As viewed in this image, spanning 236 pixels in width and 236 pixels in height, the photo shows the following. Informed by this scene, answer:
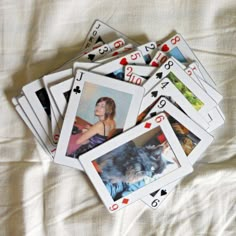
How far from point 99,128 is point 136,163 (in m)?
0.12

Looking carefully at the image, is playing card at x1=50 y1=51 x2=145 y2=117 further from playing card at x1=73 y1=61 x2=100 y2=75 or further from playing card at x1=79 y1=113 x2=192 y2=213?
playing card at x1=79 y1=113 x2=192 y2=213

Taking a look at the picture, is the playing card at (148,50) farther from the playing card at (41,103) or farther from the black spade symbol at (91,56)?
the playing card at (41,103)

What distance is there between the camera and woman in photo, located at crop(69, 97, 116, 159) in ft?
4.02

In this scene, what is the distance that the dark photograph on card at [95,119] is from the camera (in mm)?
1225

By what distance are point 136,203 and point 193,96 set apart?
0.97 feet

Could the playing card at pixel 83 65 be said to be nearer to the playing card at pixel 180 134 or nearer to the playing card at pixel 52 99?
the playing card at pixel 52 99

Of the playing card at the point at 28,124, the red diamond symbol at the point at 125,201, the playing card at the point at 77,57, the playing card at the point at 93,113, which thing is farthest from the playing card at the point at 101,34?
the red diamond symbol at the point at 125,201

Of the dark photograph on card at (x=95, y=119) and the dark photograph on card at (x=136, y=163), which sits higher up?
the dark photograph on card at (x=95, y=119)

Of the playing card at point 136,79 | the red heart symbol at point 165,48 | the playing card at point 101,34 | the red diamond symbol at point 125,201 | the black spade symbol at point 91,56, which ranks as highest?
the playing card at point 101,34

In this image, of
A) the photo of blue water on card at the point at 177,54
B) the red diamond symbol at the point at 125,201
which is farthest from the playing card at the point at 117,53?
the red diamond symbol at the point at 125,201

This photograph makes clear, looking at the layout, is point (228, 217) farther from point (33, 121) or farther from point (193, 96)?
point (33, 121)

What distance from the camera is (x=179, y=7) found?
1.31 metres

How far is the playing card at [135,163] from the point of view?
4.02ft

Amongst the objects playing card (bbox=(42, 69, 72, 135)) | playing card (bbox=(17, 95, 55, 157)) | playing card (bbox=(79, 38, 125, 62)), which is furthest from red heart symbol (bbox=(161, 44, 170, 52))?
playing card (bbox=(17, 95, 55, 157))
